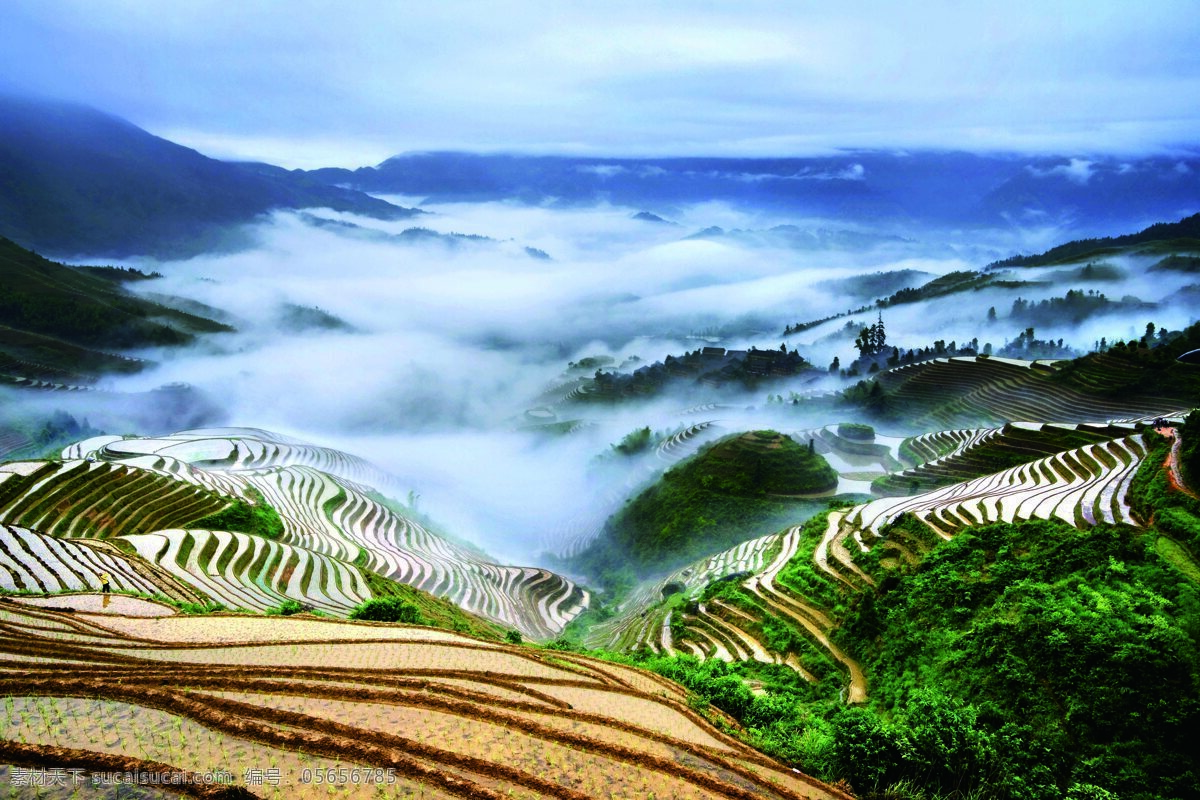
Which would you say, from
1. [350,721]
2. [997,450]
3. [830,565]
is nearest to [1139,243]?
[997,450]

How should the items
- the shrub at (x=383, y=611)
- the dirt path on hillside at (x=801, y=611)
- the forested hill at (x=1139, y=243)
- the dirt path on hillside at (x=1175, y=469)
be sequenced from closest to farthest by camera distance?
the dirt path on hillside at (x=801, y=611)
the dirt path on hillside at (x=1175, y=469)
the shrub at (x=383, y=611)
the forested hill at (x=1139, y=243)

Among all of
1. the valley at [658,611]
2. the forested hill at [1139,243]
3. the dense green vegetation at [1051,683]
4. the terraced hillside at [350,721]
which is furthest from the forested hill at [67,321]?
the forested hill at [1139,243]

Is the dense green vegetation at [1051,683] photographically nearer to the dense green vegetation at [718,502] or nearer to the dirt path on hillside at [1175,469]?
the dirt path on hillside at [1175,469]

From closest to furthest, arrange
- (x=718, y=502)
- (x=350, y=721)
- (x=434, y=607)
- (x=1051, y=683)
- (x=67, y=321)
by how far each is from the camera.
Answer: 1. (x=350, y=721)
2. (x=1051, y=683)
3. (x=434, y=607)
4. (x=718, y=502)
5. (x=67, y=321)

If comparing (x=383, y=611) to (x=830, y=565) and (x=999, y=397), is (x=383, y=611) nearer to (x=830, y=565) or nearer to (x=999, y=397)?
(x=830, y=565)

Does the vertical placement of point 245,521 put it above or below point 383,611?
above

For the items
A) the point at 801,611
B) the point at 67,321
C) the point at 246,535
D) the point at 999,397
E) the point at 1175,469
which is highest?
the point at 999,397
